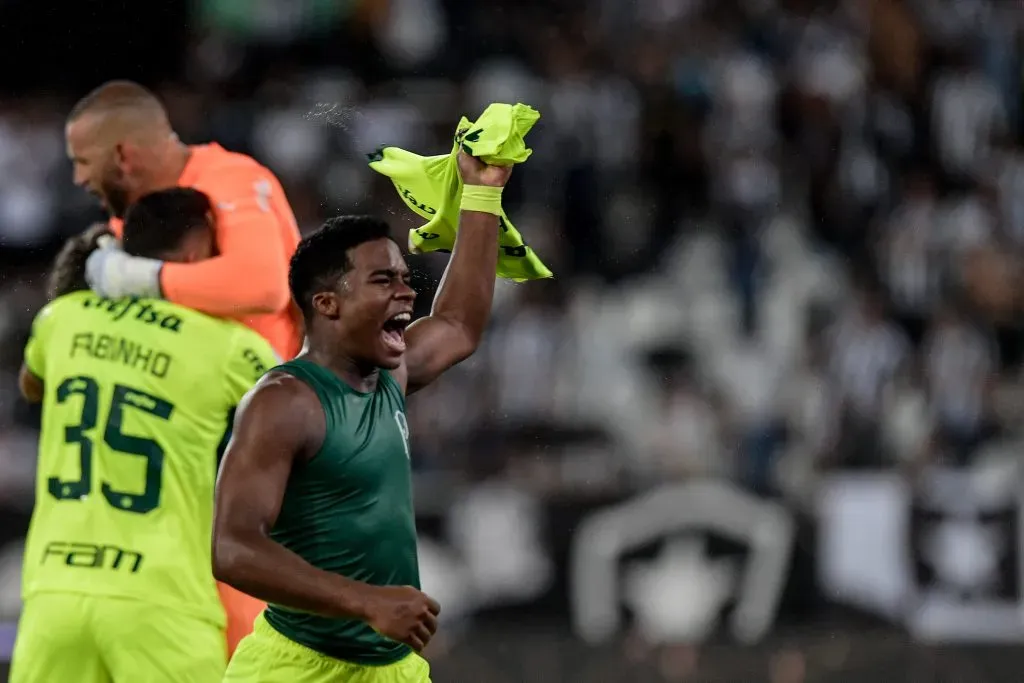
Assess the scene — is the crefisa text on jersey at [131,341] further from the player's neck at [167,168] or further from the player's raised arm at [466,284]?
the player's raised arm at [466,284]

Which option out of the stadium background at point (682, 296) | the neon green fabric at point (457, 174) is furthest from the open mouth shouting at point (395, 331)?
the stadium background at point (682, 296)

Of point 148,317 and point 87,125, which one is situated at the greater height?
point 87,125

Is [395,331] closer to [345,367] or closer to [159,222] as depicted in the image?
[345,367]

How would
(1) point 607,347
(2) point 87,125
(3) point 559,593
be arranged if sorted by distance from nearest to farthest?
(2) point 87,125 < (3) point 559,593 < (1) point 607,347

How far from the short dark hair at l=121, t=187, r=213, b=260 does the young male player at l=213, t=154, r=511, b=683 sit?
99 centimetres

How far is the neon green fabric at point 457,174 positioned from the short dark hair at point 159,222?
1.95 ft

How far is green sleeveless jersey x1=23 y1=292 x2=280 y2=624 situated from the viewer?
4977mm

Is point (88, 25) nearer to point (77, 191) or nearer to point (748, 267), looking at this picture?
point (77, 191)

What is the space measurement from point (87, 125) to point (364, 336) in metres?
1.75

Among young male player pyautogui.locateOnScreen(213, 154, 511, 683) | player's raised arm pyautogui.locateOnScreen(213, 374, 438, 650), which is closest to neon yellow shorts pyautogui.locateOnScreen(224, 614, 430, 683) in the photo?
young male player pyautogui.locateOnScreen(213, 154, 511, 683)

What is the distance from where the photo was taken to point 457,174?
15.7 feet

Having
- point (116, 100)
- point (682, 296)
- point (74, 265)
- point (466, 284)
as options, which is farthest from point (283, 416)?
point (682, 296)

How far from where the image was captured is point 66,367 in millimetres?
5098

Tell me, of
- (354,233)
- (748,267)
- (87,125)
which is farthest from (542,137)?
(354,233)
